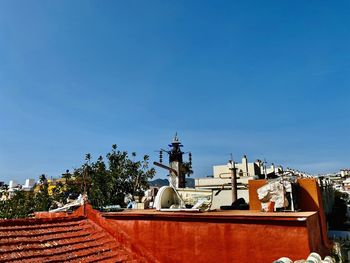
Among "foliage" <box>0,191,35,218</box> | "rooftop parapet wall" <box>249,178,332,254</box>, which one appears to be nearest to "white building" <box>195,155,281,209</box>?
"rooftop parapet wall" <box>249,178,332,254</box>

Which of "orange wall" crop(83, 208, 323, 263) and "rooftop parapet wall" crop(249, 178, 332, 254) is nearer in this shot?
"orange wall" crop(83, 208, 323, 263)

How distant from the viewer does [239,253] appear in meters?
9.00

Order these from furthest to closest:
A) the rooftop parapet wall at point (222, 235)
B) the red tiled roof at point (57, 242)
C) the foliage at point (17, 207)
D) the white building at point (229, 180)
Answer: the foliage at point (17, 207) → the white building at point (229, 180) → the rooftop parapet wall at point (222, 235) → the red tiled roof at point (57, 242)

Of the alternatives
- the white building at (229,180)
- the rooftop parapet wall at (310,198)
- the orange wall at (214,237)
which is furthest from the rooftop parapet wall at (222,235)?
the white building at (229,180)

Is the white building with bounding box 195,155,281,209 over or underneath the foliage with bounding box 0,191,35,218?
over

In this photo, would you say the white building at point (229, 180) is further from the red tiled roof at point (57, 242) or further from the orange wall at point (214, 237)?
the red tiled roof at point (57, 242)

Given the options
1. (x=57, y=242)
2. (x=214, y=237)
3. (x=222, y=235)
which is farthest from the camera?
(x=214, y=237)

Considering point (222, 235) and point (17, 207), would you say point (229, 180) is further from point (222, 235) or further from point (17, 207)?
point (222, 235)

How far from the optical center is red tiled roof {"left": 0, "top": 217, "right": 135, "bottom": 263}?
7.56 metres

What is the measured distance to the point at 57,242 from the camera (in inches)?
334

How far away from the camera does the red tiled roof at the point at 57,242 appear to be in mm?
7559

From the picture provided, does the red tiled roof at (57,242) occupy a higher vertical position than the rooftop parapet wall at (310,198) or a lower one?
lower

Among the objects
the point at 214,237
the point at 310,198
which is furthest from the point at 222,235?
the point at 310,198

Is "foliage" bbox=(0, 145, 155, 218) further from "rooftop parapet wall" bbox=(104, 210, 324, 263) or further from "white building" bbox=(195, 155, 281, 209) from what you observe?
"rooftop parapet wall" bbox=(104, 210, 324, 263)
